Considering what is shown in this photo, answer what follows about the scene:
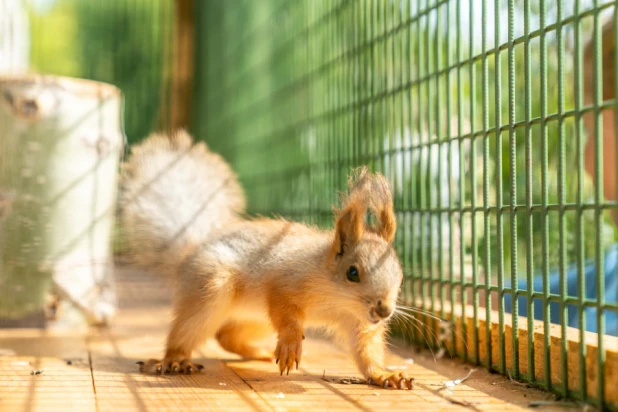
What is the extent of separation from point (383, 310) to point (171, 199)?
1.32 meters

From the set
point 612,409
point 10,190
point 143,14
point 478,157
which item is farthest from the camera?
point 143,14

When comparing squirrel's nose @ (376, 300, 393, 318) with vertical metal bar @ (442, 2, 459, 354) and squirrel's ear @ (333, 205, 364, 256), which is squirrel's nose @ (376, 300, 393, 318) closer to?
squirrel's ear @ (333, 205, 364, 256)

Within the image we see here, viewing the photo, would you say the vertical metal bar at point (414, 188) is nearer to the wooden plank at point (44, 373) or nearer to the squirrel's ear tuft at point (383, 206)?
the squirrel's ear tuft at point (383, 206)

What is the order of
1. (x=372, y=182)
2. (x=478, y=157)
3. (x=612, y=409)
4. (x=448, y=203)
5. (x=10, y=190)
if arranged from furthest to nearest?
(x=10, y=190) → (x=478, y=157) → (x=448, y=203) → (x=372, y=182) → (x=612, y=409)

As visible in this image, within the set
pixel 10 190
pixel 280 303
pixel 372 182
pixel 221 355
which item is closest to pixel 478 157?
pixel 372 182

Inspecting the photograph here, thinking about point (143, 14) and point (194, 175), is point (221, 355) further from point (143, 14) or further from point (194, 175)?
point (143, 14)

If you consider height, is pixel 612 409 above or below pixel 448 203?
below

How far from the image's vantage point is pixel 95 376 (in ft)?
9.20

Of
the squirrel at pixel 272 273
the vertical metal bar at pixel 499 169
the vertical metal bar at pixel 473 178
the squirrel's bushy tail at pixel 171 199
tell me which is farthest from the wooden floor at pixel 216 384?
the squirrel's bushy tail at pixel 171 199

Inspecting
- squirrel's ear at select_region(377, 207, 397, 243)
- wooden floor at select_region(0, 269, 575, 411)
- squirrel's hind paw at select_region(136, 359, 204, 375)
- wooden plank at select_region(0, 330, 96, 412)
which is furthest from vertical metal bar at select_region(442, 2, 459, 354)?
wooden plank at select_region(0, 330, 96, 412)

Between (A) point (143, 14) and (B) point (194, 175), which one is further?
(A) point (143, 14)

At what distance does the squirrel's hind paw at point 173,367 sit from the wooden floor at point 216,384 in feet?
0.14

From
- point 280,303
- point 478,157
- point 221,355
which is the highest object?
point 478,157

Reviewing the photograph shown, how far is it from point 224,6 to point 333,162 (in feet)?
9.70
